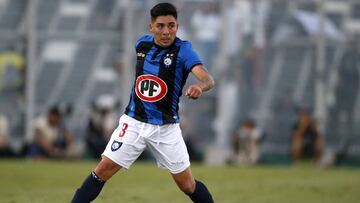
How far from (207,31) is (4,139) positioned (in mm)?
6264

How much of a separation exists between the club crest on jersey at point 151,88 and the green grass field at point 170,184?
3.80 metres

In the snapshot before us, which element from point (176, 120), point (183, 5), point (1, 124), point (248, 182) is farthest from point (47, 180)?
point (176, 120)

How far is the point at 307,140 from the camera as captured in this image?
2834 centimetres

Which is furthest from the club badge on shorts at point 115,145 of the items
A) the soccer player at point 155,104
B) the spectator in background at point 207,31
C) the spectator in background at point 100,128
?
the spectator in background at point 207,31

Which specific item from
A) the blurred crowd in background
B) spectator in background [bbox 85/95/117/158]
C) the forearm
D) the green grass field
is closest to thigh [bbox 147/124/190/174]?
the forearm

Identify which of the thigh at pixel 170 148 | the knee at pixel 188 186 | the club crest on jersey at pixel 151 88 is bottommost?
the knee at pixel 188 186

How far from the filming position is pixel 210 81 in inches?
375

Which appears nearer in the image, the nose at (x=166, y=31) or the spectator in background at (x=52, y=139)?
the nose at (x=166, y=31)

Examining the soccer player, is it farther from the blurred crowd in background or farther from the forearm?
the blurred crowd in background

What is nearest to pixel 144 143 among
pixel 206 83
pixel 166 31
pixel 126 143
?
pixel 126 143

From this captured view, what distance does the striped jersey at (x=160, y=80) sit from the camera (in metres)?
9.85

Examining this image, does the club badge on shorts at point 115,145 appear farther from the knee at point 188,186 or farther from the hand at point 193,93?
the hand at point 193,93

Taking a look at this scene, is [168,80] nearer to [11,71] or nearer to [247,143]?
[247,143]

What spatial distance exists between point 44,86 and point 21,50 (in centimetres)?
117
